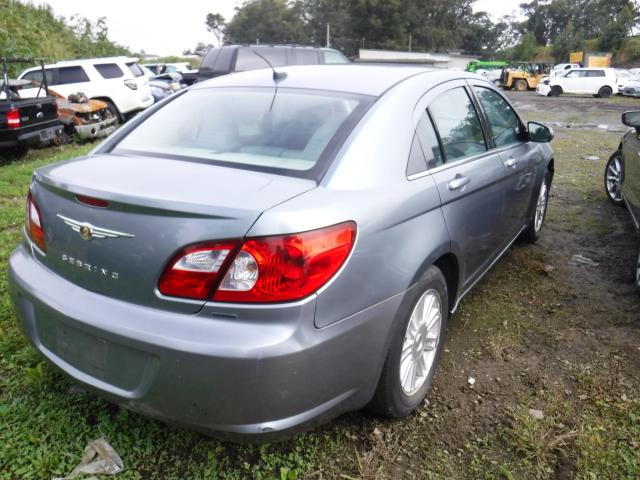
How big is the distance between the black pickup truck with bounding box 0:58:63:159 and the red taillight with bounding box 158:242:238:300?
773 cm

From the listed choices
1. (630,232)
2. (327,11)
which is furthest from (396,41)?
(630,232)

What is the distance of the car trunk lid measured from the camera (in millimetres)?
1766

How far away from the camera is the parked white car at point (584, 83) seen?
A: 28.7 meters

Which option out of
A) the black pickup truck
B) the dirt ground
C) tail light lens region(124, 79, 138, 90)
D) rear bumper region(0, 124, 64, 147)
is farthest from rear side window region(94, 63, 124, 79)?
the dirt ground

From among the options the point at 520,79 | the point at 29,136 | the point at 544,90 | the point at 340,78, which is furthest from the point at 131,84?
the point at 520,79

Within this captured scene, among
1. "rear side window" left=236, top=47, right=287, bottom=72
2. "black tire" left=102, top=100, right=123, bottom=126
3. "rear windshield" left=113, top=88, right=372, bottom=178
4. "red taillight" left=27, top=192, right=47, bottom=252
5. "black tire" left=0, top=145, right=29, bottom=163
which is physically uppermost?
"rear side window" left=236, top=47, right=287, bottom=72

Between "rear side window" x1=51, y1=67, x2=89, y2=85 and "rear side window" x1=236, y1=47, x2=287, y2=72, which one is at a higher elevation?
"rear side window" x1=236, y1=47, x2=287, y2=72

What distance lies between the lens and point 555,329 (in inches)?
131

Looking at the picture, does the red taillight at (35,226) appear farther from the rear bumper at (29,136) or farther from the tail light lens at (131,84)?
the tail light lens at (131,84)

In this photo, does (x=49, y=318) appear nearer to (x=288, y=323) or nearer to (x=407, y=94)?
(x=288, y=323)

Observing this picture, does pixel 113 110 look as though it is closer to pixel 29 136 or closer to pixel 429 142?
pixel 29 136

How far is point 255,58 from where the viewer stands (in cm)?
1211

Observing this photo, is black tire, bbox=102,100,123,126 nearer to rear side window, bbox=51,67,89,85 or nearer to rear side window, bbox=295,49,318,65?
rear side window, bbox=51,67,89,85

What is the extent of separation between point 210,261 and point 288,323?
325mm
